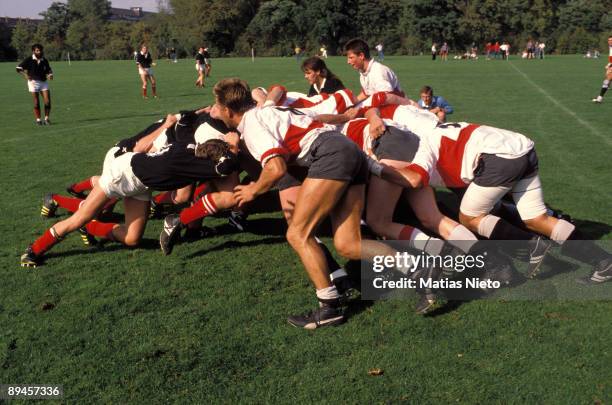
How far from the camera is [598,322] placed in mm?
4117

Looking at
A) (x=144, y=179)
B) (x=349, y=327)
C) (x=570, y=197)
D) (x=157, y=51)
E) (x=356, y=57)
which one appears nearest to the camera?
(x=349, y=327)

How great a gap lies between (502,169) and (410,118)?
1070 mm

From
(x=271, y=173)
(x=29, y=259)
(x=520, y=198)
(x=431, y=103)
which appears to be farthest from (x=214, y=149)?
(x=431, y=103)

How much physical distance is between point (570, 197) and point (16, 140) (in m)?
10.4

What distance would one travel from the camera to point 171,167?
5113 mm

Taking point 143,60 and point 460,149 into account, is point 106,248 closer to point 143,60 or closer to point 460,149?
point 460,149

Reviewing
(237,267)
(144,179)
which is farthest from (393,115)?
(144,179)

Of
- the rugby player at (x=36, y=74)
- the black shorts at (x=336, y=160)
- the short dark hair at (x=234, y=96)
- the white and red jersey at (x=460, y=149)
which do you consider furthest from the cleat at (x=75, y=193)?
the rugby player at (x=36, y=74)

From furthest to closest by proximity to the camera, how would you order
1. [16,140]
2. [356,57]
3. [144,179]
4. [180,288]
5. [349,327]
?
[16,140], [356,57], [144,179], [180,288], [349,327]

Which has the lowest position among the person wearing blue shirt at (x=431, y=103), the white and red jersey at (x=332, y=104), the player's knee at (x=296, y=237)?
the player's knee at (x=296, y=237)

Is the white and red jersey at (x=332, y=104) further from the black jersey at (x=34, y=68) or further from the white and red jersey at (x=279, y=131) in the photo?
the black jersey at (x=34, y=68)

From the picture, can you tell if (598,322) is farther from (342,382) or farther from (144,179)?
(144,179)

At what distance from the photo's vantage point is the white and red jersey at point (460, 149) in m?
4.59

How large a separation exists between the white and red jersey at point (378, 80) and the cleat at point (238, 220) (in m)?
1.98
